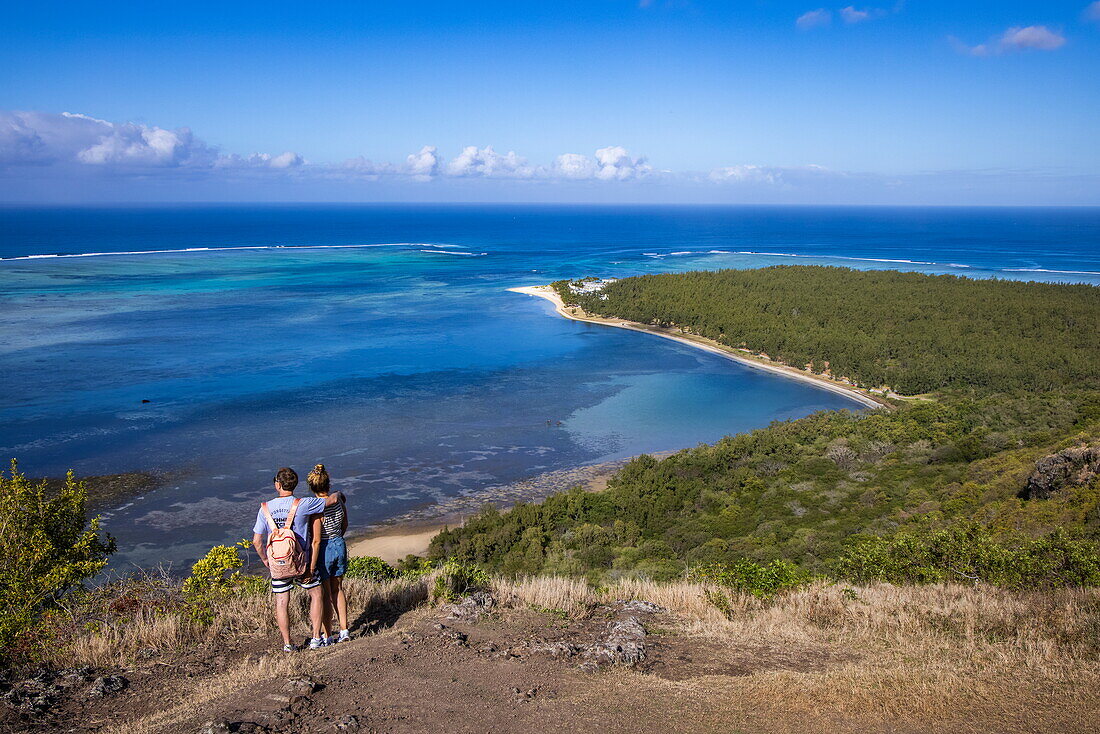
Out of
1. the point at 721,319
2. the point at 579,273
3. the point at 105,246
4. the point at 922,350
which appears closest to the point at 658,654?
the point at 922,350

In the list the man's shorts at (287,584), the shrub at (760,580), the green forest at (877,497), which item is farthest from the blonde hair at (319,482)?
the green forest at (877,497)

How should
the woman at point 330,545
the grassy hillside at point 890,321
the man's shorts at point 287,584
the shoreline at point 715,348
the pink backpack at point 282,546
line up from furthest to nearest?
the shoreline at point 715,348 → the grassy hillside at point 890,321 → the woman at point 330,545 → the man's shorts at point 287,584 → the pink backpack at point 282,546

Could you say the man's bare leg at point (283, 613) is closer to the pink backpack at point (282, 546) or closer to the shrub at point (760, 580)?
the pink backpack at point (282, 546)

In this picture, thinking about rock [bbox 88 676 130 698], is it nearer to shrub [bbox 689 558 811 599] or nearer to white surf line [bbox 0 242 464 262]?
shrub [bbox 689 558 811 599]

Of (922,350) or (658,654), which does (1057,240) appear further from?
(658,654)

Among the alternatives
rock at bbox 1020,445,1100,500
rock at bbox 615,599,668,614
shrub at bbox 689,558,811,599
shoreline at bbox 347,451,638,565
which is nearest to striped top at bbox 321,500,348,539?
rock at bbox 615,599,668,614
